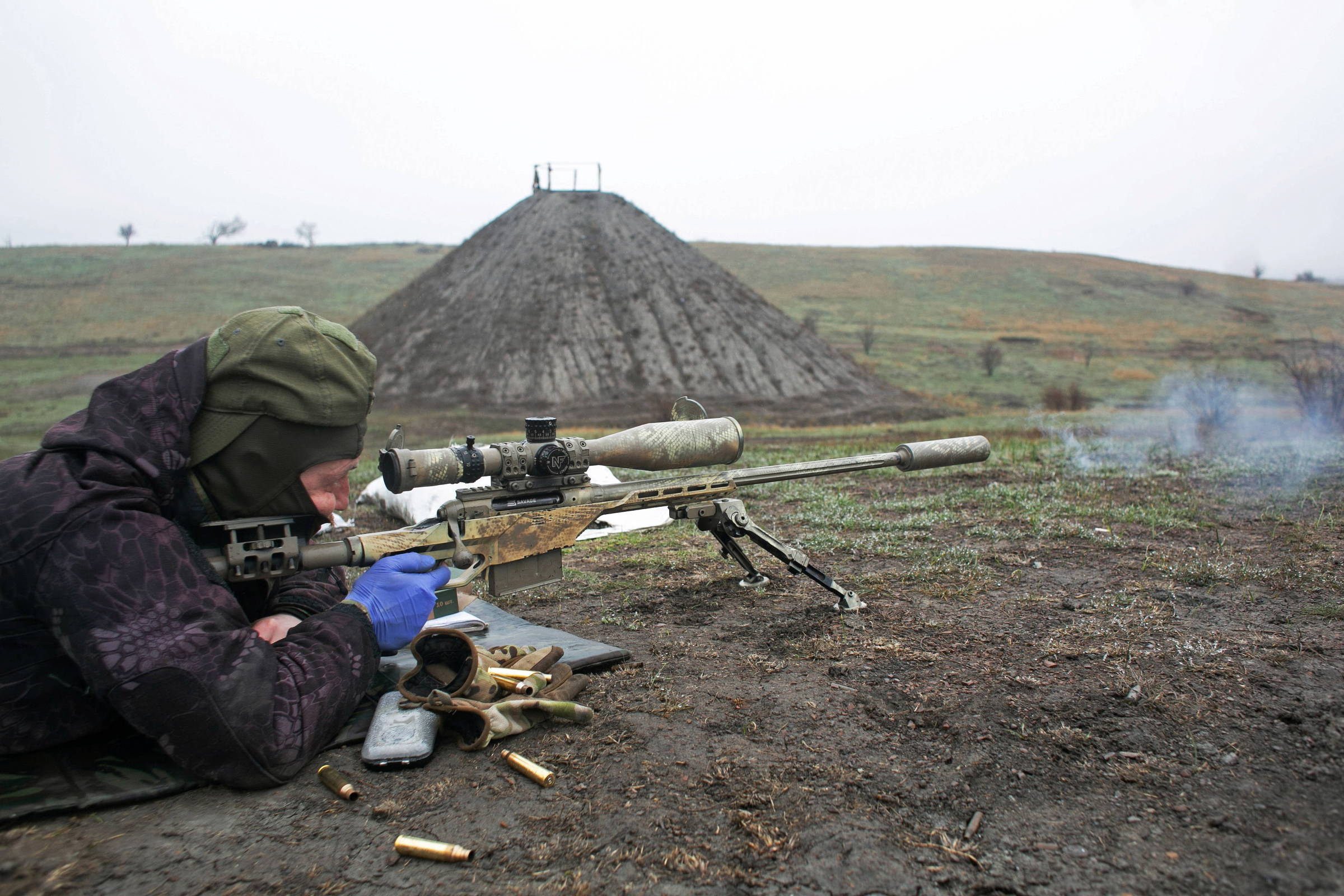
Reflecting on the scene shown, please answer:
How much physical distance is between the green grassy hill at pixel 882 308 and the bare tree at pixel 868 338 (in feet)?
1.87

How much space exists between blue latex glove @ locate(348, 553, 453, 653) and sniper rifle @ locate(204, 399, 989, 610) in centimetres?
12

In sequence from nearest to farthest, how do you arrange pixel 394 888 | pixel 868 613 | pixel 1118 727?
1. pixel 394 888
2. pixel 1118 727
3. pixel 868 613

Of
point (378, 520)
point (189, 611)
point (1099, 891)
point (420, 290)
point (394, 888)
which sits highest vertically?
point (420, 290)

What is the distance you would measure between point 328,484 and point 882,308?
57.0 metres

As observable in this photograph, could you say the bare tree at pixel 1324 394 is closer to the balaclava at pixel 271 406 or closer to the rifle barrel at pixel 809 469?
the rifle barrel at pixel 809 469

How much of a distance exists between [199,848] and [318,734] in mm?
520

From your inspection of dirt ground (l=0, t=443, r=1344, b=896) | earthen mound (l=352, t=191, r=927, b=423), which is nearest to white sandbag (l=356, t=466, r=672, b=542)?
dirt ground (l=0, t=443, r=1344, b=896)

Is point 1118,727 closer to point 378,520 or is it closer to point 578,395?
point 378,520

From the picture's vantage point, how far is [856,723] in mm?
3588

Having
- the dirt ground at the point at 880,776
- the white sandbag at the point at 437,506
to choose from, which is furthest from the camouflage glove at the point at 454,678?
the white sandbag at the point at 437,506

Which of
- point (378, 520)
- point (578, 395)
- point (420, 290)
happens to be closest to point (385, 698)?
point (378, 520)

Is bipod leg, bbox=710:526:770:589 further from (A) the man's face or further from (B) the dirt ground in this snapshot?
(A) the man's face

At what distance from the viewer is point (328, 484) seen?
342 cm

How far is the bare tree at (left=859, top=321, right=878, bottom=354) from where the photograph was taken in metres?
44.9
